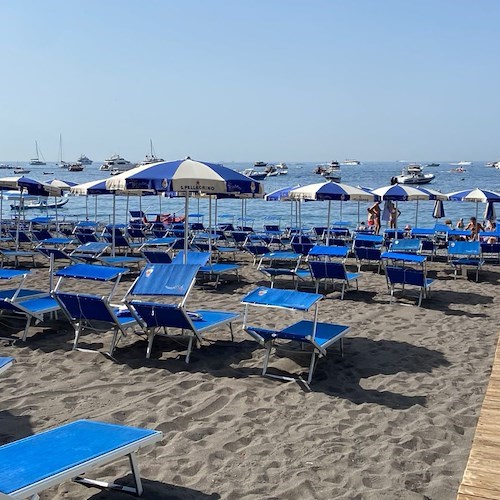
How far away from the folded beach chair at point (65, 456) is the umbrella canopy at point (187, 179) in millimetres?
4397

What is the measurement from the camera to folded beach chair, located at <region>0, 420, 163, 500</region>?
9.10 feet

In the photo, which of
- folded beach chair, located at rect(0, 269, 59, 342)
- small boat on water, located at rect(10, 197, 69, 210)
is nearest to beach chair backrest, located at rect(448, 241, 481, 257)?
folded beach chair, located at rect(0, 269, 59, 342)

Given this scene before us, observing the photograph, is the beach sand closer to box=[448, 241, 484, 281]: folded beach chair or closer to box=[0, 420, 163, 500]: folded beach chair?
box=[0, 420, 163, 500]: folded beach chair

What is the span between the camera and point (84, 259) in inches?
479

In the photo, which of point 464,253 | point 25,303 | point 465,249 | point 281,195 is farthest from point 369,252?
point 25,303

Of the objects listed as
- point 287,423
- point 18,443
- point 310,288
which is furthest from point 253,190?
point 18,443

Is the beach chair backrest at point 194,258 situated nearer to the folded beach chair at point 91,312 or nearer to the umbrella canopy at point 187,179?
the umbrella canopy at point 187,179

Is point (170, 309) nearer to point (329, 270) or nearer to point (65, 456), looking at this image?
point (65, 456)

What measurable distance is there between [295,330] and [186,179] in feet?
8.51

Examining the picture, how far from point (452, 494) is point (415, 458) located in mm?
475

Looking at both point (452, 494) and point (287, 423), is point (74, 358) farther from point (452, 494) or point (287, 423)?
point (452, 494)

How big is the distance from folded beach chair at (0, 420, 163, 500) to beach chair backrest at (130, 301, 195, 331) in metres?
2.36

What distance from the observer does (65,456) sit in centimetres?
303

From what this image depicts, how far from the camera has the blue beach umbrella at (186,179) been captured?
7.53m
